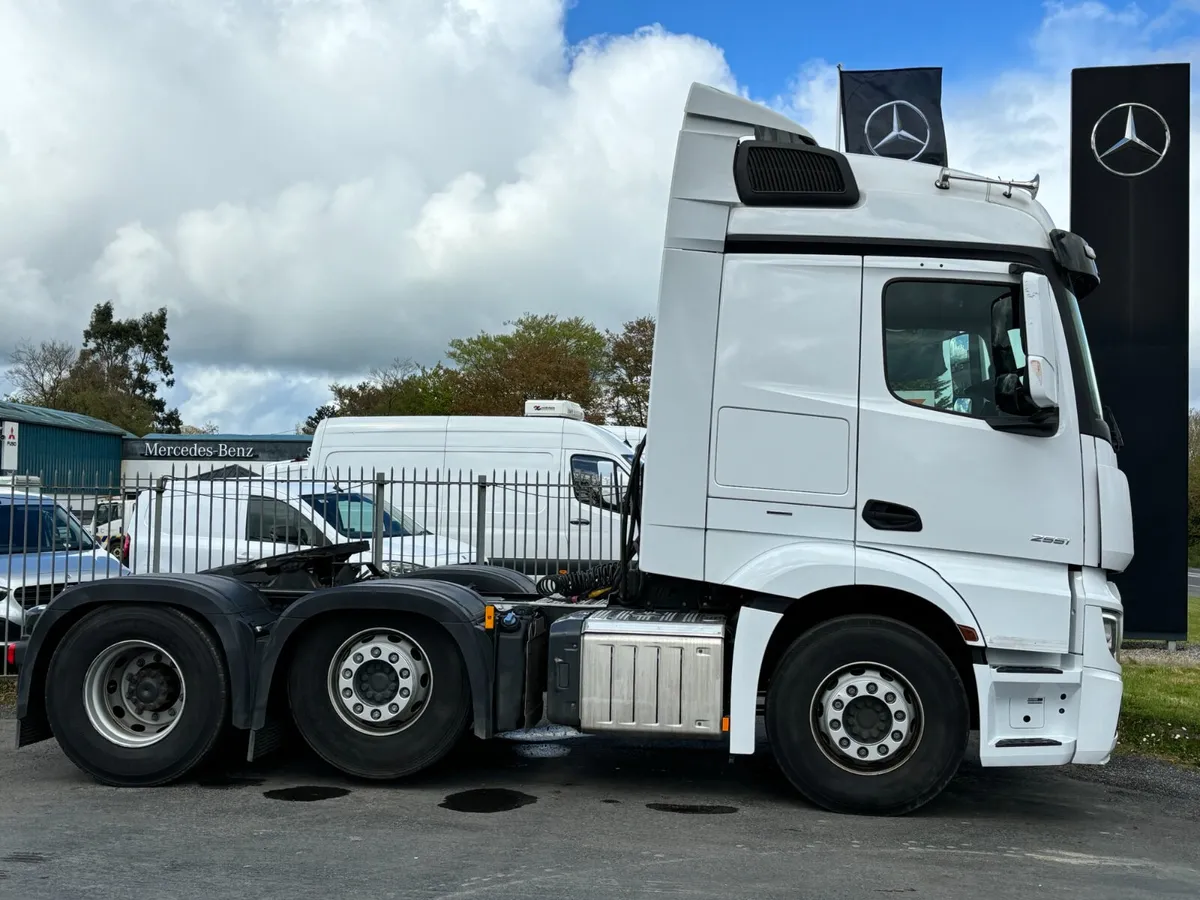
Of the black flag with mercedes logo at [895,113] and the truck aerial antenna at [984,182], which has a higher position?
the black flag with mercedes logo at [895,113]

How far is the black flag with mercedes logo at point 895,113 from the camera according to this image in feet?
39.6

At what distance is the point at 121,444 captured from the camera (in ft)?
185

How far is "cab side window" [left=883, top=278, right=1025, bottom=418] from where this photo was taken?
20.2 ft

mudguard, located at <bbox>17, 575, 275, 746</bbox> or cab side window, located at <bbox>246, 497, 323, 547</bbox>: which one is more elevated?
cab side window, located at <bbox>246, 497, 323, 547</bbox>

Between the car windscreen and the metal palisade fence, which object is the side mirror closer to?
the metal palisade fence

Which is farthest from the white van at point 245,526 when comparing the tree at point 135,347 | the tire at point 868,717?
the tree at point 135,347

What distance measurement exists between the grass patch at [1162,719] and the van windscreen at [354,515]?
22.8 feet

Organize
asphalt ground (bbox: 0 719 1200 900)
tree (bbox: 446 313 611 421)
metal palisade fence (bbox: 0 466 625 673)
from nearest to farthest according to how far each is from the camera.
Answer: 1. asphalt ground (bbox: 0 719 1200 900)
2. metal palisade fence (bbox: 0 466 625 673)
3. tree (bbox: 446 313 611 421)

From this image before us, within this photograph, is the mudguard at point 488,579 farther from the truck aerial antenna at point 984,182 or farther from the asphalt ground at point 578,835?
the truck aerial antenna at point 984,182

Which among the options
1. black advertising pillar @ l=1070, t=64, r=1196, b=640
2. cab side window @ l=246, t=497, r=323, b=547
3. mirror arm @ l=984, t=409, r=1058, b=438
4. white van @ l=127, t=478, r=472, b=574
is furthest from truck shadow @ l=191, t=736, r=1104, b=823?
cab side window @ l=246, t=497, r=323, b=547

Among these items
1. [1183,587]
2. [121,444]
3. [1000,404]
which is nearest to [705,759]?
[1000,404]

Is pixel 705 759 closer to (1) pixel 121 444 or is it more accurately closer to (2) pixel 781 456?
(2) pixel 781 456

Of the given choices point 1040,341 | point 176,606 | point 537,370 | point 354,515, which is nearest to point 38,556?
point 354,515

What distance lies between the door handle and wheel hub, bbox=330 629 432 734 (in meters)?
2.62
